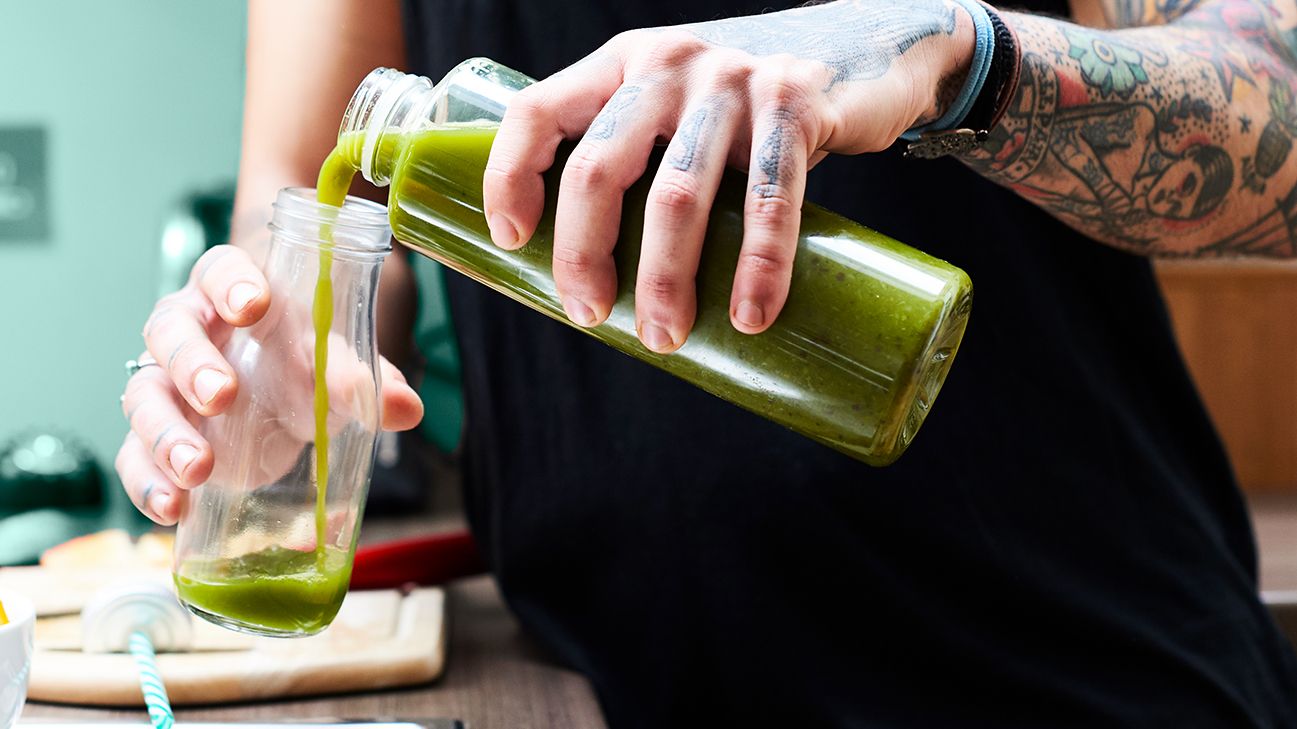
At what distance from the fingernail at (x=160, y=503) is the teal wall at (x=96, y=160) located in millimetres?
1305

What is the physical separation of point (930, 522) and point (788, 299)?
1.25ft

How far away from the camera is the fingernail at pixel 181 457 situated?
0.57m

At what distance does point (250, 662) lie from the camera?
752 mm

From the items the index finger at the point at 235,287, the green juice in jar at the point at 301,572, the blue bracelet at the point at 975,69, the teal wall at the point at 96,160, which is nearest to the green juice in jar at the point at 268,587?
the green juice in jar at the point at 301,572

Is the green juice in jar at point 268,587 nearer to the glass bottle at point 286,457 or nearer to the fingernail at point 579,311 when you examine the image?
the glass bottle at point 286,457

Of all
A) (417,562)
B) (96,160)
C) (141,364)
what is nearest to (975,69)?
(141,364)

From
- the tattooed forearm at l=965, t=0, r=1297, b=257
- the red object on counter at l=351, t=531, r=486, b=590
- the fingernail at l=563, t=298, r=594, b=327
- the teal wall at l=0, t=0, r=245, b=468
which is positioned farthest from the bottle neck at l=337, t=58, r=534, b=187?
the teal wall at l=0, t=0, r=245, b=468

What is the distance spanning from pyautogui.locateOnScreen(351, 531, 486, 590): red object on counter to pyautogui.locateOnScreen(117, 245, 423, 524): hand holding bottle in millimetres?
309

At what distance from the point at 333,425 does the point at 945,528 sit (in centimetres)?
43

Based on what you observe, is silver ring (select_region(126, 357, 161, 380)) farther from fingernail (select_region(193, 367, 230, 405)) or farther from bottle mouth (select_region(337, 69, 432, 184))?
bottle mouth (select_region(337, 69, 432, 184))

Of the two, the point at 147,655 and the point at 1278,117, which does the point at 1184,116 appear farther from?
the point at 147,655

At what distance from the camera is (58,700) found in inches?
28.6

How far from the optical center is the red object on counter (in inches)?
37.8

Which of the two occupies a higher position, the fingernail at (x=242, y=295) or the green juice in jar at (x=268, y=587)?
the fingernail at (x=242, y=295)
